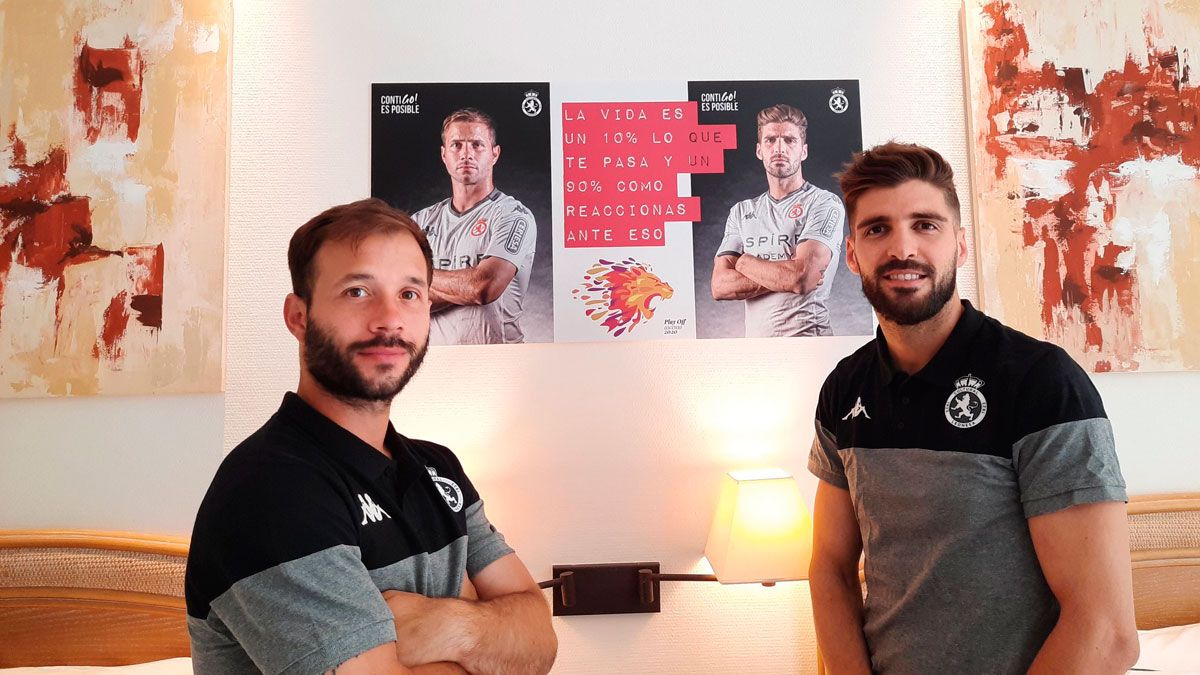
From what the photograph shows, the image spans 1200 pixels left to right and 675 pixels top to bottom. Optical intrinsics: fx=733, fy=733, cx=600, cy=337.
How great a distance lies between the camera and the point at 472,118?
219 centimetres

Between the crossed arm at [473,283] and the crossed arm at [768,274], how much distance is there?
62 centimetres

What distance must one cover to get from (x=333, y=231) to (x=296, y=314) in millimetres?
165

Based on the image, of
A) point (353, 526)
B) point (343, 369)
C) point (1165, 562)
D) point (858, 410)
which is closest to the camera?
point (353, 526)

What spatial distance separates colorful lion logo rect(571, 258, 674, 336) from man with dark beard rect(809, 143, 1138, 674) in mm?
739

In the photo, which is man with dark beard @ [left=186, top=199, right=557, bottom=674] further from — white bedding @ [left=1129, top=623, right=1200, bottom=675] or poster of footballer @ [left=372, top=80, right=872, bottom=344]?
white bedding @ [left=1129, top=623, right=1200, bottom=675]

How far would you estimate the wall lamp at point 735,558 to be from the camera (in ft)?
6.27

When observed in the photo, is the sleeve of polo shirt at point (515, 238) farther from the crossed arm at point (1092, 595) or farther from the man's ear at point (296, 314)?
the crossed arm at point (1092, 595)

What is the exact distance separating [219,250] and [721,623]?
1.80 meters

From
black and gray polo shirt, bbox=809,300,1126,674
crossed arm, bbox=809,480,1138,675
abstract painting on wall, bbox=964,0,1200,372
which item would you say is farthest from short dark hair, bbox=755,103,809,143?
crossed arm, bbox=809,480,1138,675

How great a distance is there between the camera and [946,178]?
1.42 m

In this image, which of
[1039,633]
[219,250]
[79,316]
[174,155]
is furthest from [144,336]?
[1039,633]

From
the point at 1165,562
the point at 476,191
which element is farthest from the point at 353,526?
the point at 1165,562

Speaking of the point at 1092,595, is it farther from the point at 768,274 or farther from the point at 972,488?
the point at 768,274

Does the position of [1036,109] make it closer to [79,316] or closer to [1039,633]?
[1039,633]
